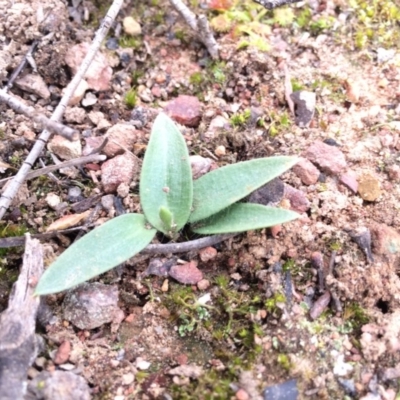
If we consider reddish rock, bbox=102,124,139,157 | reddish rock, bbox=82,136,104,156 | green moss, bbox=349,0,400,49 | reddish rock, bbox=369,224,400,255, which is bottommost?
reddish rock, bbox=369,224,400,255

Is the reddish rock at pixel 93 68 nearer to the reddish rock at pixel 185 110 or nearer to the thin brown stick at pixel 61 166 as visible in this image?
the reddish rock at pixel 185 110

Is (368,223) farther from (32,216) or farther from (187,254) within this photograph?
(32,216)

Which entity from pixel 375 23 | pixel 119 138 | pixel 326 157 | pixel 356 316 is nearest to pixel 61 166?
pixel 119 138

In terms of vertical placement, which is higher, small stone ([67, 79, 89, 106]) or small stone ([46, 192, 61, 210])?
small stone ([67, 79, 89, 106])

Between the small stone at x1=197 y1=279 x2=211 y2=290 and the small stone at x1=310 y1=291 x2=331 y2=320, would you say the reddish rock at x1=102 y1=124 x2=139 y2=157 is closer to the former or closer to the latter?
the small stone at x1=197 y1=279 x2=211 y2=290

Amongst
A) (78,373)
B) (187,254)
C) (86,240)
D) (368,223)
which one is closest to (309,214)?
(368,223)

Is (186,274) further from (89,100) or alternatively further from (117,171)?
(89,100)

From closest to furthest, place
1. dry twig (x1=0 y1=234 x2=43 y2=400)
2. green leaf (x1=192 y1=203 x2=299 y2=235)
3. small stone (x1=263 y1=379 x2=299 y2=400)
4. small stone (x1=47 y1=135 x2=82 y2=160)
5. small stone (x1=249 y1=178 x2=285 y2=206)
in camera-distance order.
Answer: dry twig (x1=0 y1=234 x2=43 y2=400), small stone (x1=263 y1=379 x2=299 y2=400), green leaf (x1=192 y1=203 x2=299 y2=235), small stone (x1=249 y1=178 x2=285 y2=206), small stone (x1=47 y1=135 x2=82 y2=160)

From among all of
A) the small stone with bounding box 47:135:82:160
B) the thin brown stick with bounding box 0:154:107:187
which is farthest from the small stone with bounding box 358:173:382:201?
the small stone with bounding box 47:135:82:160
